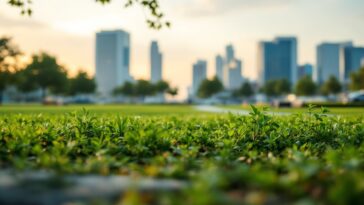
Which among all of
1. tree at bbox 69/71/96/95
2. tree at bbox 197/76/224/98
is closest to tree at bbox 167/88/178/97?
tree at bbox 197/76/224/98

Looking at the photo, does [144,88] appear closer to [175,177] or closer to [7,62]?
[7,62]

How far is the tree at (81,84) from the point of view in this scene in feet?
301

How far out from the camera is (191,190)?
84.4 inches

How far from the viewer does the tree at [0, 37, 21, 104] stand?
5500 centimetres

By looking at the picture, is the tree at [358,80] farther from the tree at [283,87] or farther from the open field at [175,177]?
the open field at [175,177]

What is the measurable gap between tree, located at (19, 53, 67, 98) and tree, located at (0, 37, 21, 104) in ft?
32.3

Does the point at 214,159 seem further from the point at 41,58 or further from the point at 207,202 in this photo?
the point at 41,58

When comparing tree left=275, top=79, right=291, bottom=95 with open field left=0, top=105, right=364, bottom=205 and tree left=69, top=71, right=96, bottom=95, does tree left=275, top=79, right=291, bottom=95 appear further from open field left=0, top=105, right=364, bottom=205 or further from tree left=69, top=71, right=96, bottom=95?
open field left=0, top=105, right=364, bottom=205

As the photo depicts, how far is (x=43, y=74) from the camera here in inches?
2741

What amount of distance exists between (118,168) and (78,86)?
91.8m

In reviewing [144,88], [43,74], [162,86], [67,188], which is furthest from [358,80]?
[67,188]

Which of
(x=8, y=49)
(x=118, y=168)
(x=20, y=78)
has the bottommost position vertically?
(x=118, y=168)

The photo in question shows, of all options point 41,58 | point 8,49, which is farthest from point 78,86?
point 8,49

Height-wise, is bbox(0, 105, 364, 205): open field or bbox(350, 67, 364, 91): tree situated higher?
bbox(350, 67, 364, 91): tree
